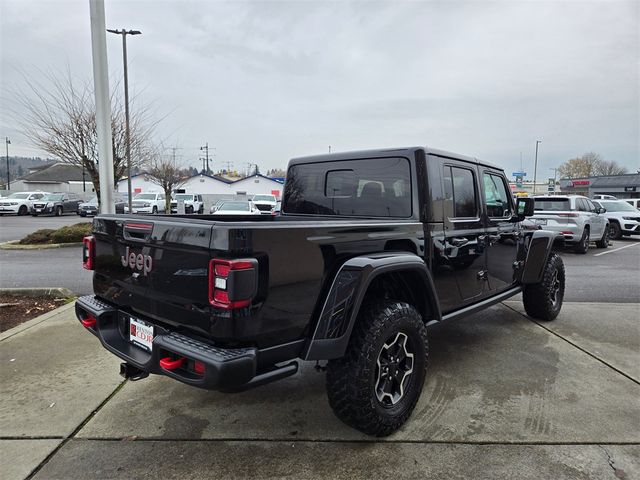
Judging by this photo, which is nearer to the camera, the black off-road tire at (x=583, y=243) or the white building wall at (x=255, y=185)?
the black off-road tire at (x=583, y=243)

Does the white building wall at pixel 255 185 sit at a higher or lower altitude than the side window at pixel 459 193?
higher

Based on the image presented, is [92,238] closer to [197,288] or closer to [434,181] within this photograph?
[197,288]

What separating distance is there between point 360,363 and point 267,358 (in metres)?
0.61

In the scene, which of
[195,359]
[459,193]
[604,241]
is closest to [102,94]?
[459,193]

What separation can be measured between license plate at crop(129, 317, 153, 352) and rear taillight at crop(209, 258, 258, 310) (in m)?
0.66

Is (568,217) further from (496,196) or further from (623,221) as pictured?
(496,196)

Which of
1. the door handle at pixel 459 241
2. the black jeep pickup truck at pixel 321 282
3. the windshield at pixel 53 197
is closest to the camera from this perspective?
the black jeep pickup truck at pixel 321 282

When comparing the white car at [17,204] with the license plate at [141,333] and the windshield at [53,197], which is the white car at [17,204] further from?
the license plate at [141,333]

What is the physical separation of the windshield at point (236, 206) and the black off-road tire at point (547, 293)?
15.3 meters

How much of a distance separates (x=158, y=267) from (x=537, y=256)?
411 cm


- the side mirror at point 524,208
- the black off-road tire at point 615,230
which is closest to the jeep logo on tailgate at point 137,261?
the side mirror at point 524,208

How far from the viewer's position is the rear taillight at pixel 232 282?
6.68ft

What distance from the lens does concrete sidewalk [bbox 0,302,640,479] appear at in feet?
8.16

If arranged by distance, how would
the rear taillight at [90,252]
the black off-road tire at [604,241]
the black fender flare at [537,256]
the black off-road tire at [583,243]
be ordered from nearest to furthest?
the rear taillight at [90,252], the black fender flare at [537,256], the black off-road tire at [583,243], the black off-road tire at [604,241]
